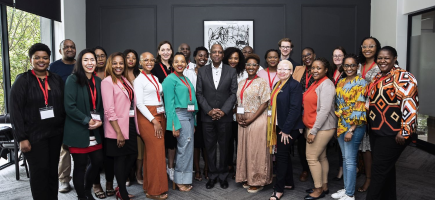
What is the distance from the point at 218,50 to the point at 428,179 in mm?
3392

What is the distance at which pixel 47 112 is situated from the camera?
263cm

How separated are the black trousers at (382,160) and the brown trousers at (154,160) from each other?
83.7 inches

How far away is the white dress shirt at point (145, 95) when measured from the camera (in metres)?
3.20

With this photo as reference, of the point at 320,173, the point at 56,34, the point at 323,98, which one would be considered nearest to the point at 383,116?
the point at 323,98

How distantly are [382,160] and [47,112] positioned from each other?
2.96 meters

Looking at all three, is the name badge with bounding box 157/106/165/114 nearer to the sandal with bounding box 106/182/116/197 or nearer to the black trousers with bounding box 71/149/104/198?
the black trousers with bounding box 71/149/104/198

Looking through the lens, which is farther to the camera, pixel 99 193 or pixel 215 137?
pixel 215 137

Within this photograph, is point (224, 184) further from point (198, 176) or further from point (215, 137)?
point (215, 137)

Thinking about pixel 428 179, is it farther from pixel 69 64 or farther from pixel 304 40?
pixel 69 64

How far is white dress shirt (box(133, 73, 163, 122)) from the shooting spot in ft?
10.5

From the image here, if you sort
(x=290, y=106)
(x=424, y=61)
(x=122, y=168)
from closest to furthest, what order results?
(x=122, y=168)
(x=290, y=106)
(x=424, y=61)

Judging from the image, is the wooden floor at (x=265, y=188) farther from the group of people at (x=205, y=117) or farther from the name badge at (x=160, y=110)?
the name badge at (x=160, y=110)

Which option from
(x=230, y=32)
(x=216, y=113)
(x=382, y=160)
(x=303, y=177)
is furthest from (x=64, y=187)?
(x=230, y=32)

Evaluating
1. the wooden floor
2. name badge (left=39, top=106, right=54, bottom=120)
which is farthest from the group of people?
the wooden floor
